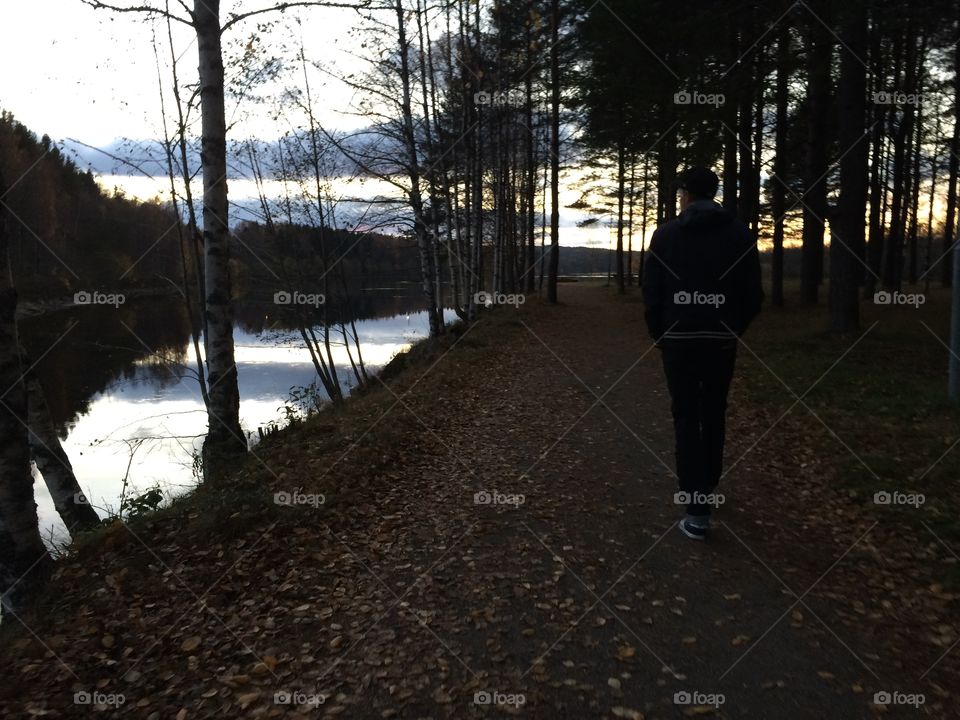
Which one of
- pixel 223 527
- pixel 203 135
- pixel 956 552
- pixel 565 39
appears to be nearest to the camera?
pixel 956 552

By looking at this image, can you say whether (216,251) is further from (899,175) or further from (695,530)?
(899,175)

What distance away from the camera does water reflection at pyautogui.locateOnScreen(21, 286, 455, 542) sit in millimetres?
11500

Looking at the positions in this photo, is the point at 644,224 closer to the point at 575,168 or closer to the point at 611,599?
the point at 575,168

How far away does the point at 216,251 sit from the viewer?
812cm

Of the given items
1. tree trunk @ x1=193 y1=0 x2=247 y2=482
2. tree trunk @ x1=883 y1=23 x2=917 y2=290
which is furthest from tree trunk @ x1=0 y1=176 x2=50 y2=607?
tree trunk @ x1=883 y1=23 x2=917 y2=290

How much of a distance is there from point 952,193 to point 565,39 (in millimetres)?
17352

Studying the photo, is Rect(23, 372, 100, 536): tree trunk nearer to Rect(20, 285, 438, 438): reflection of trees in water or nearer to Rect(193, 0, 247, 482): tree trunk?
Rect(20, 285, 438, 438): reflection of trees in water

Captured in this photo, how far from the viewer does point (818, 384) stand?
9.10m

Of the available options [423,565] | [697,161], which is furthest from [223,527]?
[697,161]

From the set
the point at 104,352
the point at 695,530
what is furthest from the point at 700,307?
the point at 104,352

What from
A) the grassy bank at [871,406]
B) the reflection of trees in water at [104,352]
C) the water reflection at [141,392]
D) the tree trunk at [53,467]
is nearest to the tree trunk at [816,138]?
the grassy bank at [871,406]

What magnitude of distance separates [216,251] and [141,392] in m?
14.0

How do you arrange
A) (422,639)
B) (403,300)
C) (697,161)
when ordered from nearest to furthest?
(422,639), (697,161), (403,300)

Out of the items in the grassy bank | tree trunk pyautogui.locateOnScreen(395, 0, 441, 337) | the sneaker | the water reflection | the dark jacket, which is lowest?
the water reflection
